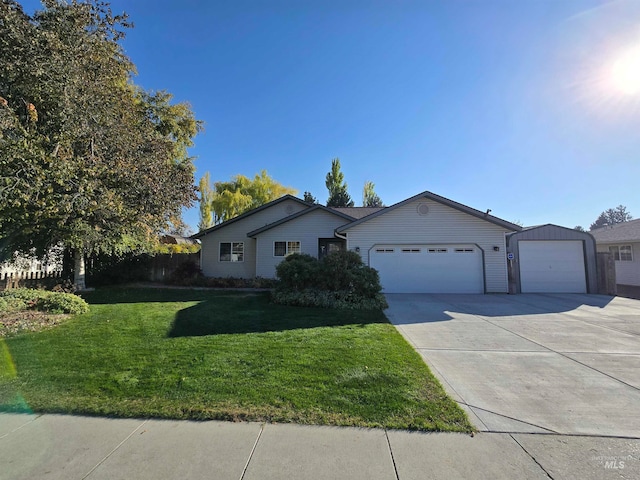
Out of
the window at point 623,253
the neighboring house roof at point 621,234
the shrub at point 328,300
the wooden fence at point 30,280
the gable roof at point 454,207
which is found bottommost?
the shrub at point 328,300

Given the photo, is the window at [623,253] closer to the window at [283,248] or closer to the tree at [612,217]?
the window at [283,248]

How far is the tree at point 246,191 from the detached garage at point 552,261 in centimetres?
2511

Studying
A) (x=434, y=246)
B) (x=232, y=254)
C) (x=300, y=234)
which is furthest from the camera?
(x=232, y=254)

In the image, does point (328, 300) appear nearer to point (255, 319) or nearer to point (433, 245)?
point (255, 319)

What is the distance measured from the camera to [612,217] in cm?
7831

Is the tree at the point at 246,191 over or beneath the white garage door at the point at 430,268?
over

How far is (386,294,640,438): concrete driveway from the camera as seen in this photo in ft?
10.6

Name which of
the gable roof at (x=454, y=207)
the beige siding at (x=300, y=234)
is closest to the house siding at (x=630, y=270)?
the gable roof at (x=454, y=207)

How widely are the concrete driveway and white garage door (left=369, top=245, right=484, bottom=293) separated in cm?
426

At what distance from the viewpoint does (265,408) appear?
3.33 m

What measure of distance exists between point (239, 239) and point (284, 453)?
54.3 ft

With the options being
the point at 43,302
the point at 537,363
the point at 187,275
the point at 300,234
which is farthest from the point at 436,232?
the point at 43,302

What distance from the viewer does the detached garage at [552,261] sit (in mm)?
13883

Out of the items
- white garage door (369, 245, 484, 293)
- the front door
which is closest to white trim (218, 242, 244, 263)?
the front door
